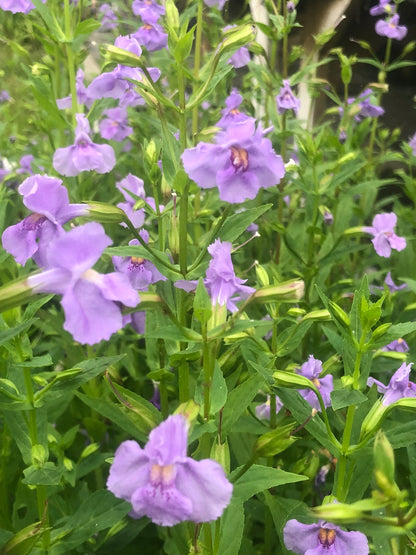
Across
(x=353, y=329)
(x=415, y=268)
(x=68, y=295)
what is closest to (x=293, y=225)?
(x=415, y=268)

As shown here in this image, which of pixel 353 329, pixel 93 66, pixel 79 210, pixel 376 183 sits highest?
pixel 79 210

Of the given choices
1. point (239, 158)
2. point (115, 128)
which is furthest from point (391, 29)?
point (239, 158)

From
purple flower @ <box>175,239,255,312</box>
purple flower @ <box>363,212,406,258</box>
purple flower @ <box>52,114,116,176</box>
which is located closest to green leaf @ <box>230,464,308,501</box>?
purple flower @ <box>175,239,255,312</box>

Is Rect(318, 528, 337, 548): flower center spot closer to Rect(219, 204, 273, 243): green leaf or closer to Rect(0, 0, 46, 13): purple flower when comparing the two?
Rect(219, 204, 273, 243): green leaf

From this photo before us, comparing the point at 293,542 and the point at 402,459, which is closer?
the point at 293,542

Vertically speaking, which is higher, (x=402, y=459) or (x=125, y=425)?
(x=125, y=425)

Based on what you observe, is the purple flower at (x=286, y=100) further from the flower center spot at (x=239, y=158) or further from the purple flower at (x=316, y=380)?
the flower center spot at (x=239, y=158)

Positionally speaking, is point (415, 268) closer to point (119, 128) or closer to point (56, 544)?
point (119, 128)
